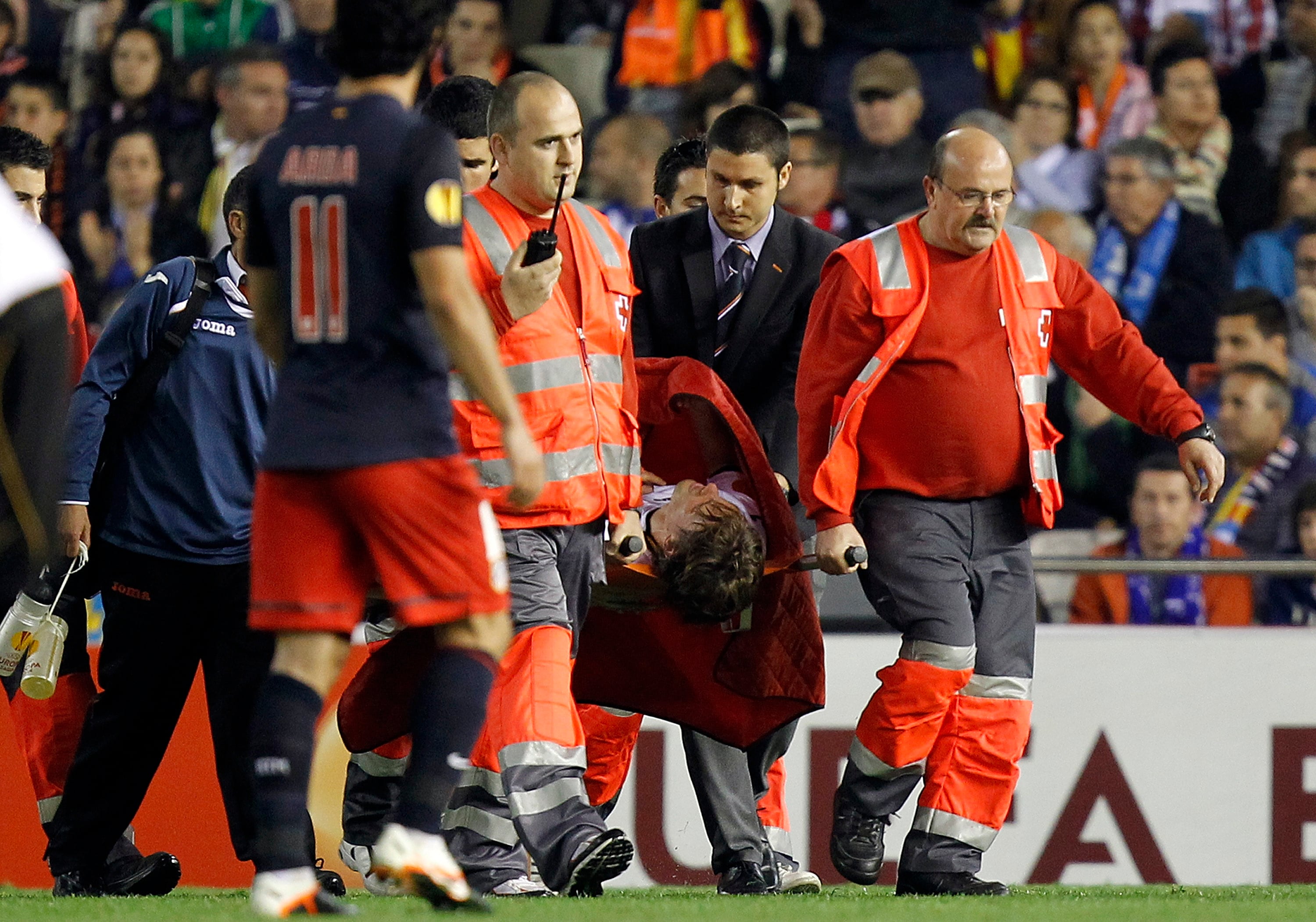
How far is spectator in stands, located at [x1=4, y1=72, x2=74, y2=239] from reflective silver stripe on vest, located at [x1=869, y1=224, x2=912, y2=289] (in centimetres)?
637

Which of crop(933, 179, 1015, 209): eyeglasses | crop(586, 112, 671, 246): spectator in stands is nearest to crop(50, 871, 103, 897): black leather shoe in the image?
crop(933, 179, 1015, 209): eyeglasses

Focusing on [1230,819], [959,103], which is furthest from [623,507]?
[959,103]

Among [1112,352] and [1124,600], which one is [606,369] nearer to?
[1112,352]

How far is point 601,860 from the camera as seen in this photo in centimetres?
517

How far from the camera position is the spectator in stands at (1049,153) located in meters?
9.96

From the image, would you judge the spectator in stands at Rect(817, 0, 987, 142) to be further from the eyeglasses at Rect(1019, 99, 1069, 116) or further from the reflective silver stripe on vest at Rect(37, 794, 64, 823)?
the reflective silver stripe on vest at Rect(37, 794, 64, 823)

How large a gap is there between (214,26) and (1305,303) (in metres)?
5.86

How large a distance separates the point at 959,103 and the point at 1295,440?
2610 mm

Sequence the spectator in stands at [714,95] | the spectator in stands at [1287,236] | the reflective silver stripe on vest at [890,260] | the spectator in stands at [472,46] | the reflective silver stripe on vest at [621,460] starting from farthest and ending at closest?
the spectator in stands at [472,46] → the spectator in stands at [714,95] → the spectator in stands at [1287,236] → the reflective silver stripe on vest at [890,260] → the reflective silver stripe on vest at [621,460]

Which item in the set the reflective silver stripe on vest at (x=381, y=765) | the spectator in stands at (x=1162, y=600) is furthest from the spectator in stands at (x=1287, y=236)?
the reflective silver stripe on vest at (x=381, y=765)

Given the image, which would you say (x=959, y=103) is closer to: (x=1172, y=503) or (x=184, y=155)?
(x=1172, y=503)

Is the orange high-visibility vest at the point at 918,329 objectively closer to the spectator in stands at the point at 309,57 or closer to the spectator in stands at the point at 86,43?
the spectator in stands at the point at 309,57

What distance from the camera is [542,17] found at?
457 inches

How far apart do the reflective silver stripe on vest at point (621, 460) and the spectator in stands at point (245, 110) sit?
17.6 ft
